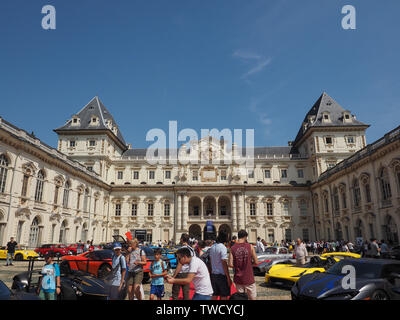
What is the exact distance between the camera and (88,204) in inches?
1540

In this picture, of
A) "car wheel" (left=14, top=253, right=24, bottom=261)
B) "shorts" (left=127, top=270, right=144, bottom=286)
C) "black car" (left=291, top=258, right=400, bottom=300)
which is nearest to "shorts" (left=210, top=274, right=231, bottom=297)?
"shorts" (left=127, top=270, right=144, bottom=286)

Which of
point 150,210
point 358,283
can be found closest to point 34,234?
point 150,210

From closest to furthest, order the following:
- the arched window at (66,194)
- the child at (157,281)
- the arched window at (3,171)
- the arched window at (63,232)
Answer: the child at (157,281)
the arched window at (3,171)
the arched window at (63,232)
the arched window at (66,194)

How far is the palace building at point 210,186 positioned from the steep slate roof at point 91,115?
7.2 inches

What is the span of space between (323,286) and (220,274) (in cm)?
331

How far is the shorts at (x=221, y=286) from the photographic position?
5895 mm

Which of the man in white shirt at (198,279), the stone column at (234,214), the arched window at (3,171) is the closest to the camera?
the man in white shirt at (198,279)

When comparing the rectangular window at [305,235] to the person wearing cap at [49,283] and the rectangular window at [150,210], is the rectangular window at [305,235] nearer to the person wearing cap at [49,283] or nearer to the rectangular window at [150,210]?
the rectangular window at [150,210]

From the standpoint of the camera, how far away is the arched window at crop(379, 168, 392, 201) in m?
26.5

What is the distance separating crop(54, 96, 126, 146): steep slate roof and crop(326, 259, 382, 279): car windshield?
42.6m

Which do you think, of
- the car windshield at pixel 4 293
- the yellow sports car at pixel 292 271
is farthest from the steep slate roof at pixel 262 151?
the car windshield at pixel 4 293
